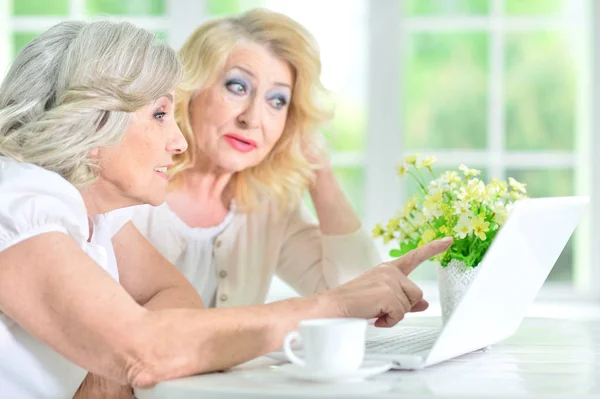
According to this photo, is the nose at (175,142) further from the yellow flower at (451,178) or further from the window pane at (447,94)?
the window pane at (447,94)

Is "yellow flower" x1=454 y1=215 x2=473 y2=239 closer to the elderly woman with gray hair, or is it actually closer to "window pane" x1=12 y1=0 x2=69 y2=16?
the elderly woman with gray hair

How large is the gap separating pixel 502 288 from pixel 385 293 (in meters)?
0.18

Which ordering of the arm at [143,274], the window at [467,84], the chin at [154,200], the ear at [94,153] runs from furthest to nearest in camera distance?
the window at [467,84] → the arm at [143,274] → the chin at [154,200] → the ear at [94,153]

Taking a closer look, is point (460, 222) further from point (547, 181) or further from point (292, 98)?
point (547, 181)

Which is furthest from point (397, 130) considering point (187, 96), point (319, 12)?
point (187, 96)

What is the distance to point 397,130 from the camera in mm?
3723

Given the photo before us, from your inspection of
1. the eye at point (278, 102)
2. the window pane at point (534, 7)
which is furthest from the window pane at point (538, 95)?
the eye at point (278, 102)

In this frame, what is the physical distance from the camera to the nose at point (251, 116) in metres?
2.20

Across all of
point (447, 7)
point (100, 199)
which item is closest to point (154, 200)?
point (100, 199)

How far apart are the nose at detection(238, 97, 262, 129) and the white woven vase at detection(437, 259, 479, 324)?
2.42 feet

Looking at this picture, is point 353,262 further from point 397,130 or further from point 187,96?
point 397,130

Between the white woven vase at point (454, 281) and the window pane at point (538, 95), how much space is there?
230cm

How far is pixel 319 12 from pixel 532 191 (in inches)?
46.8

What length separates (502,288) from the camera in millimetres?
1335
